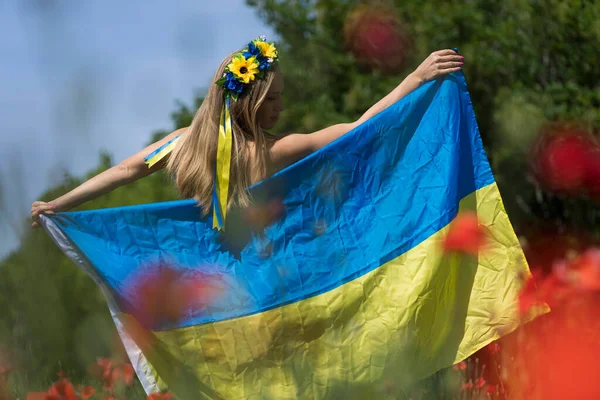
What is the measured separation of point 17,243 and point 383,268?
5.62 ft

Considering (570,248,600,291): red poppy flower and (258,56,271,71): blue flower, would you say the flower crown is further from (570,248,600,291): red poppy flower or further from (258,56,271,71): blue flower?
(570,248,600,291): red poppy flower

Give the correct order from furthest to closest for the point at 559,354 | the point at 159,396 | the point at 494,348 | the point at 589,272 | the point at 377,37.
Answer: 1. the point at 377,37
2. the point at 494,348
3. the point at 159,396
4. the point at 589,272
5. the point at 559,354

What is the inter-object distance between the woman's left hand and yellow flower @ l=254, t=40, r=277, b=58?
2.01 feet

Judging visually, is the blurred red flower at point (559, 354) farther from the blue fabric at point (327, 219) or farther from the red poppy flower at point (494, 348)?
the blue fabric at point (327, 219)

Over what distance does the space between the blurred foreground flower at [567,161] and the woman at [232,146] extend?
11.3 ft

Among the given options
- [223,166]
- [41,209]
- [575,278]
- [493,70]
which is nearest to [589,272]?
[575,278]

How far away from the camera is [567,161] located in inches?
255

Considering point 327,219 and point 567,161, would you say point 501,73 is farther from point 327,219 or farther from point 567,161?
point 327,219

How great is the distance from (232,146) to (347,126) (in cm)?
52

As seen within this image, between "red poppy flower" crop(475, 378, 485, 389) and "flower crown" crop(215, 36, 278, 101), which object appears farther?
"red poppy flower" crop(475, 378, 485, 389)

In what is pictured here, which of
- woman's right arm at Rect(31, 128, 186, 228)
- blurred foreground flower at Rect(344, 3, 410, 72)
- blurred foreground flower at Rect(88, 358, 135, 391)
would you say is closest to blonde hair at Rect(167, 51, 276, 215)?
woman's right arm at Rect(31, 128, 186, 228)

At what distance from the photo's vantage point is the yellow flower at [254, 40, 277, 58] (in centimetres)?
296

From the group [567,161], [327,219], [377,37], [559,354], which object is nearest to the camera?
[559,354]

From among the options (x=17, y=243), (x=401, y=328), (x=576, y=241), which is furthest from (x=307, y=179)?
(x=576, y=241)
